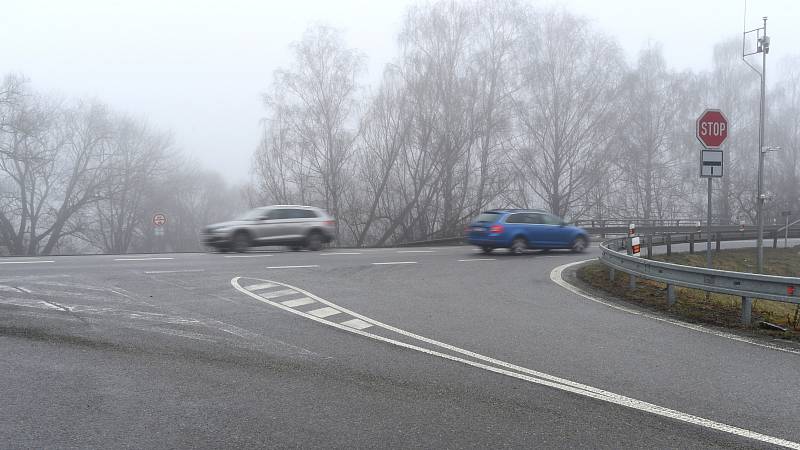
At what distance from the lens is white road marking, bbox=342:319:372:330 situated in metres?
7.80

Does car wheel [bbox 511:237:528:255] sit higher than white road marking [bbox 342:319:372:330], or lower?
higher

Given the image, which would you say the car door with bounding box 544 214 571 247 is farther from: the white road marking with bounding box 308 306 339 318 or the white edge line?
the white road marking with bounding box 308 306 339 318

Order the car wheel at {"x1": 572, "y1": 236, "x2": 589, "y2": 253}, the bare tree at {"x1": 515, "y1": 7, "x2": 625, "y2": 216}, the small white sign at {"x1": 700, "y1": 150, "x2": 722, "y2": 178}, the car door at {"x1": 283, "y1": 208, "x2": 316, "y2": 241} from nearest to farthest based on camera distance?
the small white sign at {"x1": 700, "y1": 150, "x2": 722, "y2": 178}
the car door at {"x1": 283, "y1": 208, "x2": 316, "y2": 241}
the car wheel at {"x1": 572, "y1": 236, "x2": 589, "y2": 253}
the bare tree at {"x1": 515, "y1": 7, "x2": 625, "y2": 216}

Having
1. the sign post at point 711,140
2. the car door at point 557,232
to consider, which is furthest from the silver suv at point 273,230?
the sign post at point 711,140

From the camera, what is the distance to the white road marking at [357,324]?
780 centimetres

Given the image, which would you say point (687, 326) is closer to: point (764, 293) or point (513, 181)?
point (764, 293)

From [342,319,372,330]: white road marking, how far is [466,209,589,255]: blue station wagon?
13.0 metres

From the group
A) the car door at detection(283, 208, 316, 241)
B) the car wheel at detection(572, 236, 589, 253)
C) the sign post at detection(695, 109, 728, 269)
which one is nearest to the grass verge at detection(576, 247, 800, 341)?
the sign post at detection(695, 109, 728, 269)

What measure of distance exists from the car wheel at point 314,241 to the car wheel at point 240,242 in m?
2.23

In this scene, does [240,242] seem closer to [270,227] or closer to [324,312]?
[270,227]

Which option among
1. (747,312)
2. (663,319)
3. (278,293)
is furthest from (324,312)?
(747,312)

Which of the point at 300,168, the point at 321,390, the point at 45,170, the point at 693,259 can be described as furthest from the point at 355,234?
the point at 321,390

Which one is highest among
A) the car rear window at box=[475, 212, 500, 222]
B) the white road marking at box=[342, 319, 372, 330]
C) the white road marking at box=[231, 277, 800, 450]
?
A: the car rear window at box=[475, 212, 500, 222]

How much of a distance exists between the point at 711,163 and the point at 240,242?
14413 millimetres
